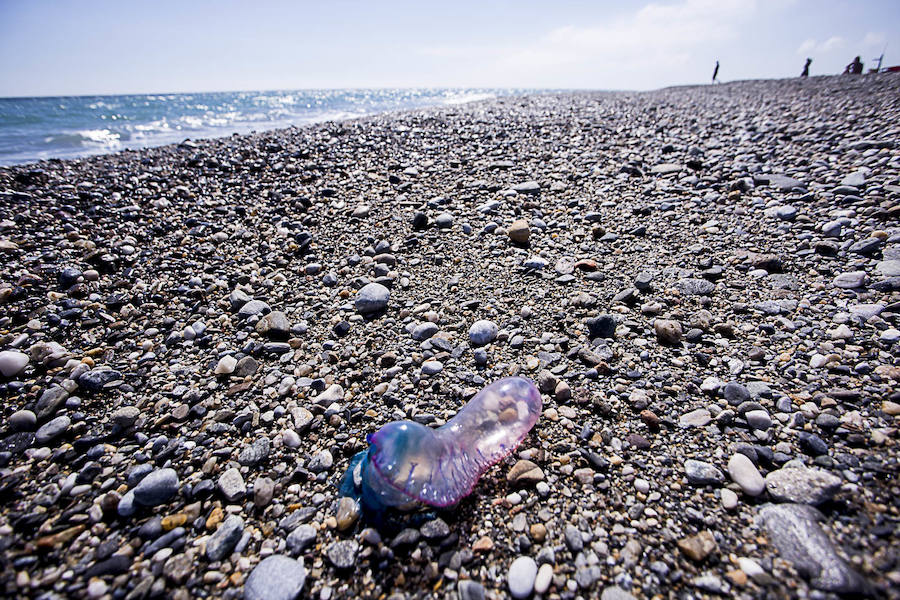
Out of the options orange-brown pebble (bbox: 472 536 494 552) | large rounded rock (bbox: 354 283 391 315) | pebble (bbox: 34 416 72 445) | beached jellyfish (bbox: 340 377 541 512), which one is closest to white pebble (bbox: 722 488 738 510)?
beached jellyfish (bbox: 340 377 541 512)

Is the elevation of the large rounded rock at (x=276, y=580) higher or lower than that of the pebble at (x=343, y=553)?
lower

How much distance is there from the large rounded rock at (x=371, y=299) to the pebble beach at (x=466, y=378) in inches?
1.0

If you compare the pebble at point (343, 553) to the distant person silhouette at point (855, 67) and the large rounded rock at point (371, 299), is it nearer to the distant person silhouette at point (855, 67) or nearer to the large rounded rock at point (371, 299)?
the large rounded rock at point (371, 299)

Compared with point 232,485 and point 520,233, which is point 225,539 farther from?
point 520,233

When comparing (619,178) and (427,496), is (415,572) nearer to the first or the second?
(427,496)

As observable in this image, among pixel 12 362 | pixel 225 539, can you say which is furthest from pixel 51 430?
pixel 225 539

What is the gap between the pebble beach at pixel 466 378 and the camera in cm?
152

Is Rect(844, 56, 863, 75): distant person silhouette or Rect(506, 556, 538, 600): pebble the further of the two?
Rect(844, 56, 863, 75): distant person silhouette

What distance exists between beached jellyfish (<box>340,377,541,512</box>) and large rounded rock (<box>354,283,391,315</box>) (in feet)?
4.13

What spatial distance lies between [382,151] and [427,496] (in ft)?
18.9

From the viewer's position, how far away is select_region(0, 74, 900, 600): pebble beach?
4.99ft

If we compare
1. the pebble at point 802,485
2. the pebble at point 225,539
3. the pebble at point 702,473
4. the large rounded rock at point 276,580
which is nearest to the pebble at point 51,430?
the pebble at point 225,539

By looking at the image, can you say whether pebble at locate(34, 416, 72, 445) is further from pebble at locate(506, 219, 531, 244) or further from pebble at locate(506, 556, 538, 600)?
pebble at locate(506, 219, 531, 244)

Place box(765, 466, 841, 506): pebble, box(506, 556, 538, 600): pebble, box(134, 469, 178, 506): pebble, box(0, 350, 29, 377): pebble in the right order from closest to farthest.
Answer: box(506, 556, 538, 600): pebble < box(765, 466, 841, 506): pebble < box(134, 469, 178, 506): pebble < box(0, 350, 29, 377): pebble
